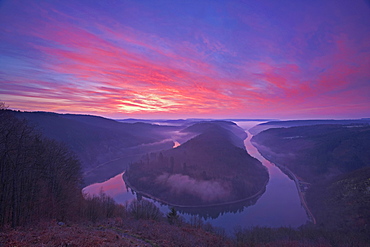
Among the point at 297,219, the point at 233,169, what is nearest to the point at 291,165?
the point at 233,169

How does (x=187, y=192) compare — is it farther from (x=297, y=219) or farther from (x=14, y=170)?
(x=14, y=170)

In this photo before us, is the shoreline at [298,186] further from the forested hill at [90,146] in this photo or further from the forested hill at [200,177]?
the forested hill at [90,146]

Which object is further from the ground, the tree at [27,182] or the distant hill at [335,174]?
the tree at [27,182]

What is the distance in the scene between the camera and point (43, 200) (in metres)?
21.0

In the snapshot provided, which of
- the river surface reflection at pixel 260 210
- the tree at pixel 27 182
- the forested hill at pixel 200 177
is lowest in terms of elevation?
the river surface reflection at pixel 260 210

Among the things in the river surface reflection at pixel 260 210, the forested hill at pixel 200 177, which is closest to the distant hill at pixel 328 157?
the river surface reflection at pixel 260 210

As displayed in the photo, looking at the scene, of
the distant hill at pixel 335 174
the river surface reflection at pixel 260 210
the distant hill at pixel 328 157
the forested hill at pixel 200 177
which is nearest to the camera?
the distant hill at pixel 335 174

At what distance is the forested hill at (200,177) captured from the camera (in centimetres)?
8550

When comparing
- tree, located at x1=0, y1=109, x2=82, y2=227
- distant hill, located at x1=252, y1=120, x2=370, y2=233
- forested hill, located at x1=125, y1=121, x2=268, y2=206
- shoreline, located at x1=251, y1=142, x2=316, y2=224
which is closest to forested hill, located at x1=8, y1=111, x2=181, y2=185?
forested hill, located at x1=125, y1=121, x2=268, y2=206

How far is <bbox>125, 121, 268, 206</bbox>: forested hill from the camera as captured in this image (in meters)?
85.5

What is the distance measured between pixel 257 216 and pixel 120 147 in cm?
16221

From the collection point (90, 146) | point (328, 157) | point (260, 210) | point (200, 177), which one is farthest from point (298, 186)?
point (90, 146)

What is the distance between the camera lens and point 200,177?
98.4 metres

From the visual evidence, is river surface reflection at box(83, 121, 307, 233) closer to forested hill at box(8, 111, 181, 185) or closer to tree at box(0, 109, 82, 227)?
forested hill at box(8, 111, 181, 185)
